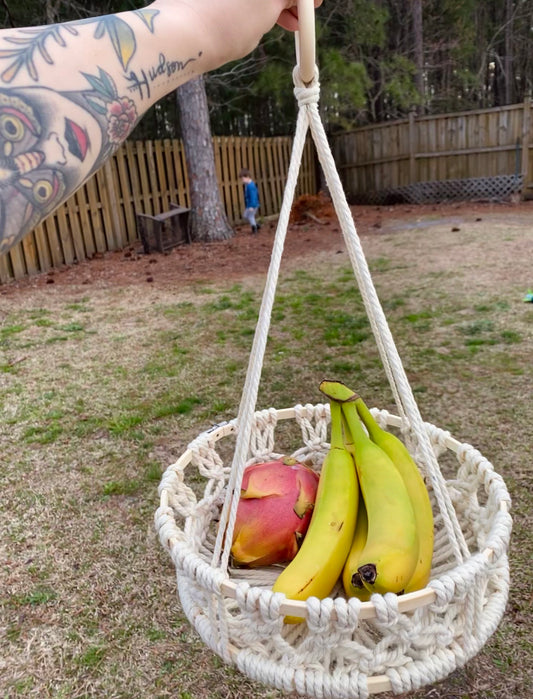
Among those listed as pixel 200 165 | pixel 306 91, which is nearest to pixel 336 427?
pixel 306 91

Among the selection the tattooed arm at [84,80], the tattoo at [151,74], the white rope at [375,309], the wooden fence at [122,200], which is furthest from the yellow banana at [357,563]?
the wooden fence at [122,200]

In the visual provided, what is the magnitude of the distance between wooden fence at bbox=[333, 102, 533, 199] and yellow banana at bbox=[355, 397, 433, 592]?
11.8m

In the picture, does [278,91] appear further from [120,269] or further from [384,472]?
[384,472]

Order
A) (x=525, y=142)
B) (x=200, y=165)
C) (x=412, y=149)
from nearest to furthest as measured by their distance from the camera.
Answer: (x=200, y=165) < (x=525, y=142) < (x=412, y=149)

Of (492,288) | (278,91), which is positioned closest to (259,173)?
(278,91)

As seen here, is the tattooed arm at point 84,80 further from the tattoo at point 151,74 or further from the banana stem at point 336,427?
the banana stem at point 336,427

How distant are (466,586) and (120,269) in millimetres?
7061

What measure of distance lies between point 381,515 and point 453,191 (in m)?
12.5

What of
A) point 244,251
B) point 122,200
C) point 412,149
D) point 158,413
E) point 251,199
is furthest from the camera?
point 412,149

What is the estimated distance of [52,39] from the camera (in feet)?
3.26

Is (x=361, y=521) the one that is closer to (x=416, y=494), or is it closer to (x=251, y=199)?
(x=416, y=494)

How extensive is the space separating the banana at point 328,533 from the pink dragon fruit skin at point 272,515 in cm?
5

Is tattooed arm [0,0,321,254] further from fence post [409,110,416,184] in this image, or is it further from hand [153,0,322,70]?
fence post [409,110,416,184]

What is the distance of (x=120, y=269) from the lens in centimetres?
748
